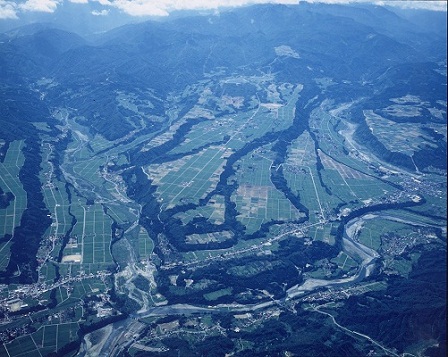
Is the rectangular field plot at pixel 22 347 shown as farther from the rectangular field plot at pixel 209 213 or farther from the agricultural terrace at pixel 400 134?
the agricultural terrace at pixel 400 134

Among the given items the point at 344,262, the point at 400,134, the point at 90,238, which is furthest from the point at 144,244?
the point at 400,134

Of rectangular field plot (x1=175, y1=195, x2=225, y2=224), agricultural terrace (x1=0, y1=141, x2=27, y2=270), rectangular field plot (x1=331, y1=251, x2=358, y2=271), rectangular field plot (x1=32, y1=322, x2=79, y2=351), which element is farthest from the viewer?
rectangular field plot (x1=175, y1=195, x2=225, y2=224)

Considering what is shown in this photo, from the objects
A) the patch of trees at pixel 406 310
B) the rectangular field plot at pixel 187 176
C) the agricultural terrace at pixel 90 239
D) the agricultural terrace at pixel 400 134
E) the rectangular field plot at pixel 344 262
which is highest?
the agricultural terrace at pixel 400 134

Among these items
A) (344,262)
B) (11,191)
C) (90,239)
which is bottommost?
(344,262)

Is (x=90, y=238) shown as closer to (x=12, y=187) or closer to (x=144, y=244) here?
(x=144, y=244)

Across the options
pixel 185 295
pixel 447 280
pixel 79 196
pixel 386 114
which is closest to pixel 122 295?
pixel 185 295

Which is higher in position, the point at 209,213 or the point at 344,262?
the point at 209,213

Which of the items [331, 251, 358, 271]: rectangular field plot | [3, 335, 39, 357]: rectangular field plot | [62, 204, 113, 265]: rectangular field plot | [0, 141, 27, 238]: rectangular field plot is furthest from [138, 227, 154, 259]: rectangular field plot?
[331, 251, 358, 271]: rectangular field plot

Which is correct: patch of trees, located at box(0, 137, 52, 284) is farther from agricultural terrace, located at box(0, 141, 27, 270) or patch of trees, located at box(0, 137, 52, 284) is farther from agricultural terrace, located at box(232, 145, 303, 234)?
agricultural terrace, located at box(232, 145, 303, 234)

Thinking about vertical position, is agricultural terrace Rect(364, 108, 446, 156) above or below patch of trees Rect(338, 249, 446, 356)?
above

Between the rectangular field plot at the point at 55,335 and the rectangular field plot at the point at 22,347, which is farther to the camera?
the rectangular field plot at the point at 55,335

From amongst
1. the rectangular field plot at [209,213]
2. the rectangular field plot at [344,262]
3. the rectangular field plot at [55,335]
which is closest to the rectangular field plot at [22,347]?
the rectangular field plot at [55,335]

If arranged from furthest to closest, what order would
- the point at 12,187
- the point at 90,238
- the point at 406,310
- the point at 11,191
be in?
the point at 12,187 < the point at 11,191 < the point at 90,238 < the point at 406,310
